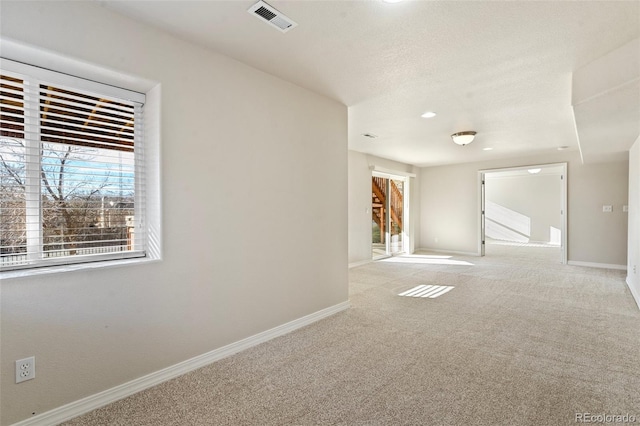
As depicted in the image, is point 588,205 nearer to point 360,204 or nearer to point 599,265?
point 599,265

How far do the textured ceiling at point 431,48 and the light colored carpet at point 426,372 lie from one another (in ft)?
6.96

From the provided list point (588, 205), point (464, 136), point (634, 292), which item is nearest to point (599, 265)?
point (588, 205)

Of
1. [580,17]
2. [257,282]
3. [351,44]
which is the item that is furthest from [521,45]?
[257,282]

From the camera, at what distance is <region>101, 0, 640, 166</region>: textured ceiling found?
1.88 m

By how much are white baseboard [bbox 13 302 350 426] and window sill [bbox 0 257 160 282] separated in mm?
766

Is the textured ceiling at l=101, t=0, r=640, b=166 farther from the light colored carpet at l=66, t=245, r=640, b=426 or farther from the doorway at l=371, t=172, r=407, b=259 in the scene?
the doorway at l=371, t=172, r=407, b=259

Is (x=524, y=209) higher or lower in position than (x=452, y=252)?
higher

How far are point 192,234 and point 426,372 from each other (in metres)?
1.98

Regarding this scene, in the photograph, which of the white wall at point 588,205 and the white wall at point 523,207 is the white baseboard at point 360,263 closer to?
the white wall at point 588,205

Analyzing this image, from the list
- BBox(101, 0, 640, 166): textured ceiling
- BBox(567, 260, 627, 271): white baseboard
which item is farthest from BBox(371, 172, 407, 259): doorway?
BBox(101, 0, 640, 166): textured ceiling

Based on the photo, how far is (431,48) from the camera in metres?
2.32

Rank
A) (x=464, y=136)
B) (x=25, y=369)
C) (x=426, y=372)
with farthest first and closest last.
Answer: (x=464, y=136) < (x=426, y=372) < (x=25, y=369)

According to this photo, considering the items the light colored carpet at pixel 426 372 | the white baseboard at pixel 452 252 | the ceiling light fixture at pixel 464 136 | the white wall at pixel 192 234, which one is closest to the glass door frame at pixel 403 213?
the white baseboard at pixel 452 252

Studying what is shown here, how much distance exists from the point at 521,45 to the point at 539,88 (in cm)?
107
